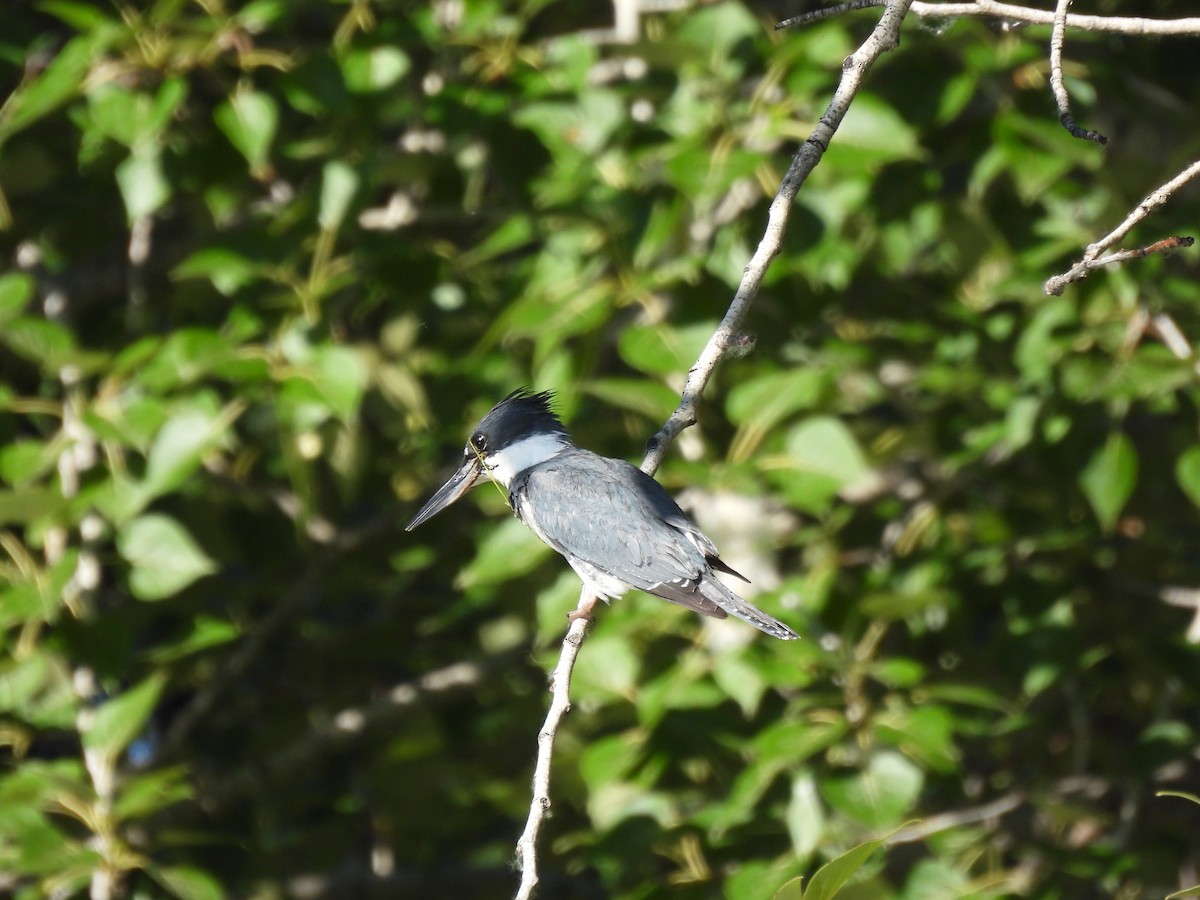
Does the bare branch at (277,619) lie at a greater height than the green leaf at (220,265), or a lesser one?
lesser

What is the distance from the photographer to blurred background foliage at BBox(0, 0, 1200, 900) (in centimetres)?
262

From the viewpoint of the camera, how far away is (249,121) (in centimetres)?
268

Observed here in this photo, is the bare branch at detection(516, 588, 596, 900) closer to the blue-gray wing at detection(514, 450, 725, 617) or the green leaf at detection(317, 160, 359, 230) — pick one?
the blue-gray wing at detection(514, 450, 725, 617)

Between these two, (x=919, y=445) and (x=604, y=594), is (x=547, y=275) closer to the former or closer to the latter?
(x=604, y=594)

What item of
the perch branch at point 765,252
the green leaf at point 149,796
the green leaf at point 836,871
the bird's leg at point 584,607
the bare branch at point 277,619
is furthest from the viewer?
the bare branch at point 277,619

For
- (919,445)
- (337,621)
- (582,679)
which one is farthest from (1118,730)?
(337,621)

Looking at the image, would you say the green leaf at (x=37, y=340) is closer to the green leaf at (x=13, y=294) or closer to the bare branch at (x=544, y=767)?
the green leaf at (x=13, y=294)

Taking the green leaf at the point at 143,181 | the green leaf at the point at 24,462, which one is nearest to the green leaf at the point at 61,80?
the green leaf at the point at 143,181

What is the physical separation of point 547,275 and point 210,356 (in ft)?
2.15

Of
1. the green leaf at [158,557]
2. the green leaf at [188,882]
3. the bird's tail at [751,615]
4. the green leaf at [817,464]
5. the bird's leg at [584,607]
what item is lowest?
the green leaf at [188,882]

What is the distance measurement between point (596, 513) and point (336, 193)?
0.80 m

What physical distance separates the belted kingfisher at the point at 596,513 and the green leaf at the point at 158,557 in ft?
1.32

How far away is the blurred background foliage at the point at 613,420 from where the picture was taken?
8.61 feet

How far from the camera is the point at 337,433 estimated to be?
114 inches
